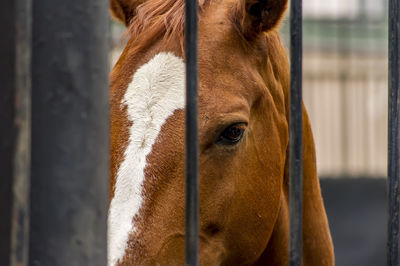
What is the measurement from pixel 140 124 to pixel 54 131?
0.79 metres

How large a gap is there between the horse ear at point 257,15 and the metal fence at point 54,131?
1102 mm

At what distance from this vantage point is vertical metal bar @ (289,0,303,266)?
1195mm

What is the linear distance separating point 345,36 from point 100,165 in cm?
678

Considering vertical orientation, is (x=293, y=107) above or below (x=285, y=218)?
above

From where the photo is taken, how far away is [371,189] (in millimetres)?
6504

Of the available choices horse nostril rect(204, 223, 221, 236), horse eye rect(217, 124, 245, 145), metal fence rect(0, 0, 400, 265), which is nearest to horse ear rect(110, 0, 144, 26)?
horse eye rect(217, 124, 245, 145)

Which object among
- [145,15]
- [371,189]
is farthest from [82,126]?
[371,189]

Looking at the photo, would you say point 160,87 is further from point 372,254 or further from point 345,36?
point 345,36

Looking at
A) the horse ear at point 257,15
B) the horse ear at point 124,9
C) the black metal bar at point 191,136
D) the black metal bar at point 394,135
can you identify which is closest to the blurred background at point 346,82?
the horse ear at point 124,9

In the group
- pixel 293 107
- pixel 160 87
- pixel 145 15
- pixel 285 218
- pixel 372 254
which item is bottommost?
pixel 372 254

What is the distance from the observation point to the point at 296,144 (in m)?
1.22

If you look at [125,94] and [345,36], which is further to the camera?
[345,36]

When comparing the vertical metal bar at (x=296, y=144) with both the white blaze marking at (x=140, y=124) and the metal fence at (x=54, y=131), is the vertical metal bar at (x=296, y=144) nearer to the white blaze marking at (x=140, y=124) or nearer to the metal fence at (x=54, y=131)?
the metal fence at (x=54, y=131)

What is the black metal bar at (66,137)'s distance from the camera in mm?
929
